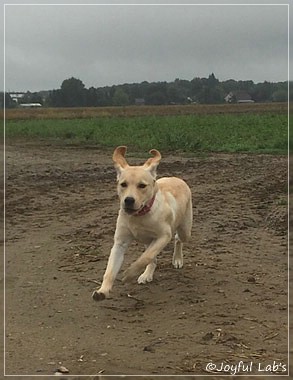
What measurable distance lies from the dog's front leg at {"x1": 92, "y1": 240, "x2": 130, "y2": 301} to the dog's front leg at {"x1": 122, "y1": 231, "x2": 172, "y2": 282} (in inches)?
4.8

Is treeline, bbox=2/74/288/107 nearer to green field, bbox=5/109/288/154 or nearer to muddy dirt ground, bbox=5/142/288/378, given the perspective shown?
muddy dirt ground, bbox=5/142/288/378

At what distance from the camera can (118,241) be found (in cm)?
579

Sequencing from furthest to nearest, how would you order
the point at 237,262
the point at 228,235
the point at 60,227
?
the point at 60,227
the point at 228,235
the point at 237,262

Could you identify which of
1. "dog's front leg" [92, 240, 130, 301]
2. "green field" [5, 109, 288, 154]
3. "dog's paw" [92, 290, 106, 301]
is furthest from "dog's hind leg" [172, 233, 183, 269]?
"green field" [5, 109, 288, 154]

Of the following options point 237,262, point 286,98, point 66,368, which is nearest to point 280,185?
point 237,262

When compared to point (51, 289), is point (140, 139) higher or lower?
higher

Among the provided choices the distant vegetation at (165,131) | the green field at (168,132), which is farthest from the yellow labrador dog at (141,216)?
the green field at (168,132)

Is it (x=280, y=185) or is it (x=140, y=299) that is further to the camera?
(x=280, y=185)

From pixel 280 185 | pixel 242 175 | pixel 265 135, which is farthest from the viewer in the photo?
pixel 265 135

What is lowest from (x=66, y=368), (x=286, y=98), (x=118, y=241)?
(x=66, y=368)

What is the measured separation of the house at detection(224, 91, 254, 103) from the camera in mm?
5650

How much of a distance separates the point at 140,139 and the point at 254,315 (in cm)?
2107

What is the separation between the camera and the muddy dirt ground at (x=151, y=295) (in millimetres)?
4438

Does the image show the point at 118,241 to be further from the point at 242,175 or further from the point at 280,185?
the point at 242,175
